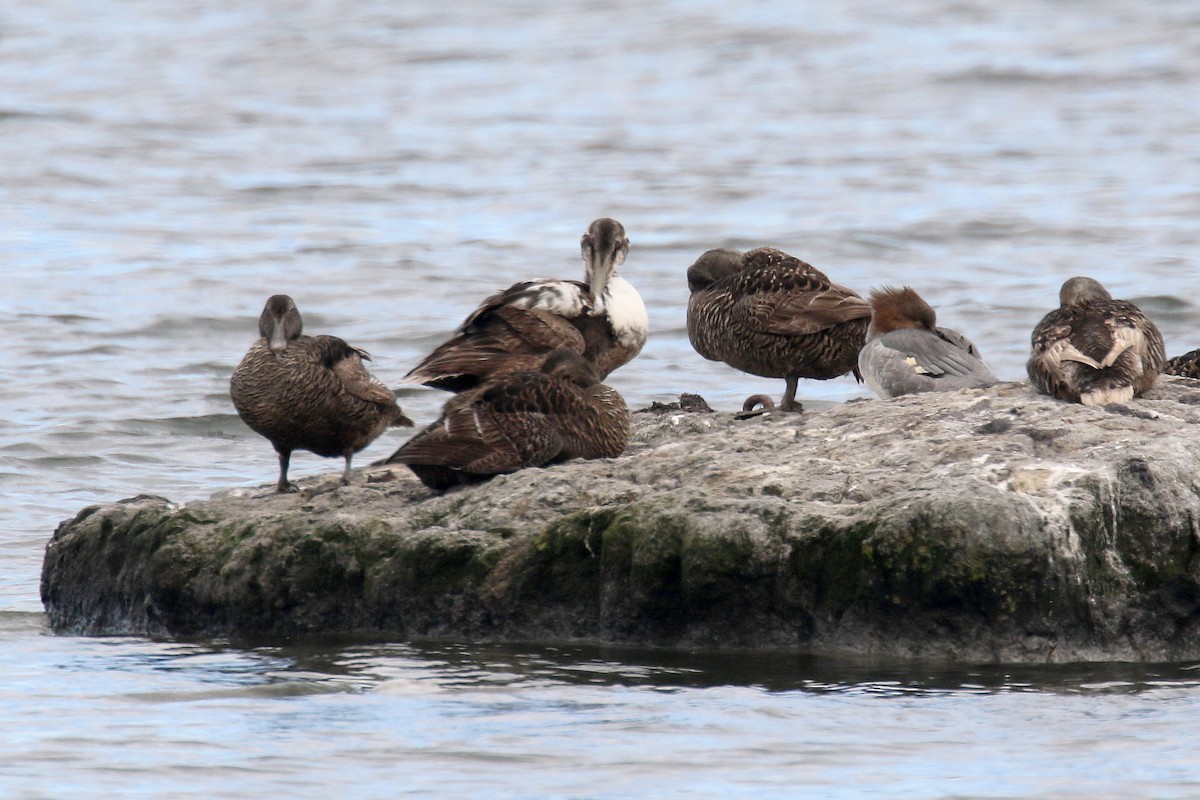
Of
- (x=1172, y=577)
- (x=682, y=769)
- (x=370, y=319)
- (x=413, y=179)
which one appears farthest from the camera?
(x=413, y=179)

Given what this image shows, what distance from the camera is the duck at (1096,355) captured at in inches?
302

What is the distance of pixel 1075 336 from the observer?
7902 mm

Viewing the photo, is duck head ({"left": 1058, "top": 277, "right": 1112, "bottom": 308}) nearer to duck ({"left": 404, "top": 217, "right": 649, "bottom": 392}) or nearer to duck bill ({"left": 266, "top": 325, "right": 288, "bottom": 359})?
duck ({"left": 404, "top": 217, "right": 649, "bottom": 392})

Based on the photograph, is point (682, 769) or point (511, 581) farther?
point (511, 581)

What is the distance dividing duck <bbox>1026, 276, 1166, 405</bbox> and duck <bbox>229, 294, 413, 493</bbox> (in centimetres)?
288

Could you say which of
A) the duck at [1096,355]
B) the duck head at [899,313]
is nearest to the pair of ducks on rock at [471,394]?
the duck head at [899,313]

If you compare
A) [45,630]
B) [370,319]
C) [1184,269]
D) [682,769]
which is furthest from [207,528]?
[1184,269]

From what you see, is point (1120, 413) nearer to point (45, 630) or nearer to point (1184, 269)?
point (45, 630)

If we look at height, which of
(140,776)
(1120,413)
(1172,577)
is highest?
(1120,413)

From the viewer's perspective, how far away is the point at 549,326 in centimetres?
966

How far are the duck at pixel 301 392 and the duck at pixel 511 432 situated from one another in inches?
26.9

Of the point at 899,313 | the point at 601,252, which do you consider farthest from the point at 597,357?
the point at 899,313

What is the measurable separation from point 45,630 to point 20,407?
6962 millimetres

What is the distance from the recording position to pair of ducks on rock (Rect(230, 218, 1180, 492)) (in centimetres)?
769
